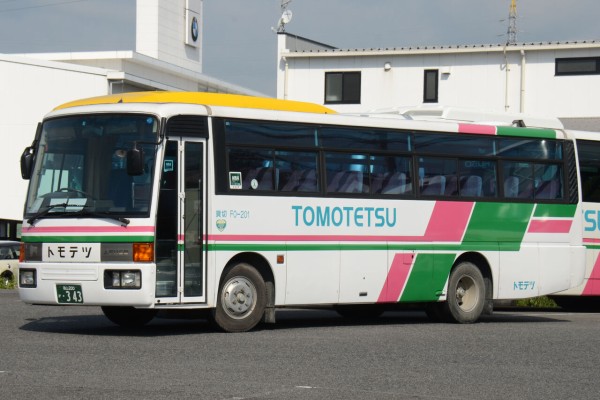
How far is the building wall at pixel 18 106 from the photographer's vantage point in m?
51.7

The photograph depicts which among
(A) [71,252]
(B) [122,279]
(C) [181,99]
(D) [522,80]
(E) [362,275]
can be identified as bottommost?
(E) [362,275]

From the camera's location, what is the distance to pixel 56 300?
1579 centimetres

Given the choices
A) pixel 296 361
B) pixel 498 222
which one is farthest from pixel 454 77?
pixel 296 361

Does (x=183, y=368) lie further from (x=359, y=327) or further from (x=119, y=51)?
(x=119, y=51)

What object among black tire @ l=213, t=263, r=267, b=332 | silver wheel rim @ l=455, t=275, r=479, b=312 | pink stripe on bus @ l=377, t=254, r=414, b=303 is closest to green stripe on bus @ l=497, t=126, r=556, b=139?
silver wheel rim @ l=455, t=275, r=479, b=312

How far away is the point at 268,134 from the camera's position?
56.5ft

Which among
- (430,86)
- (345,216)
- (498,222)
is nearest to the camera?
(345,216)

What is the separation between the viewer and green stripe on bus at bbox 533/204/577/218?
20.6 meters

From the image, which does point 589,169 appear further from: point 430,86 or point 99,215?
point 430,86

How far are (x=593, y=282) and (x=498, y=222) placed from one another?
4.07 metres

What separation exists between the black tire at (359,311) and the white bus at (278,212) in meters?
0.06

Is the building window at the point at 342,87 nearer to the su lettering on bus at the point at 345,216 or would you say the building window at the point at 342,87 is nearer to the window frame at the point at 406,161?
the window frame at the point at 406,161

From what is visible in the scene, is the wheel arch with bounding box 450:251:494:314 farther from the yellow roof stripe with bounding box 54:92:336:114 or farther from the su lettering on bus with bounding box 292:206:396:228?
the yellow roof stripe with bounding box 54:92:336:114

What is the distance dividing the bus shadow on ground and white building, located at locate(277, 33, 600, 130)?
20945mm
